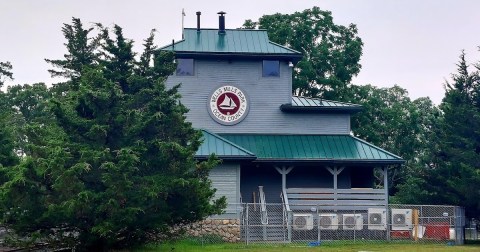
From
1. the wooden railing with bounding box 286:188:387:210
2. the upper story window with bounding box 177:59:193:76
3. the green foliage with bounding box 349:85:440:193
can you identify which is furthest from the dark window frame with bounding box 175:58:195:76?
the green foliage with bounding box 349:85:440:193

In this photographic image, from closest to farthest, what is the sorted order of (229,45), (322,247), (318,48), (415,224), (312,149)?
(322,247) → (415,224) → (312,149) → (229,45) → (318,48)

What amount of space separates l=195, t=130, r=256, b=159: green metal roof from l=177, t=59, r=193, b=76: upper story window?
418 cm

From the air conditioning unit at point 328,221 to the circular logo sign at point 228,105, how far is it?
321 inches

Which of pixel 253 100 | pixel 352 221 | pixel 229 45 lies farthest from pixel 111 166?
pixel 229 45

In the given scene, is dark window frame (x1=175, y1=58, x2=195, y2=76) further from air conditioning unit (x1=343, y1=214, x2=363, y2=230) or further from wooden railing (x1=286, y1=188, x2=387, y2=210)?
air conditioning unit (x1=343, y1=214, x2=363, y2=230)

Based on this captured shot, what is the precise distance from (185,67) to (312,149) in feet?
24.5

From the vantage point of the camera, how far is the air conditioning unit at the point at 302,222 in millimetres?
34312

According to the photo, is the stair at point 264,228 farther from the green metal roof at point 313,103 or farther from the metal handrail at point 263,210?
the green metal roof at point 313,103

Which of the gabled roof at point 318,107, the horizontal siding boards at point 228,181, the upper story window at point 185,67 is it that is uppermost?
the upper story window at point 185,67

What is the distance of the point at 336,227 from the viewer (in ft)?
113

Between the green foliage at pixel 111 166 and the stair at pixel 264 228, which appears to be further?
the stair at pixel 264 228

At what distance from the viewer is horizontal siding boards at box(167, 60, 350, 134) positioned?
134 feet

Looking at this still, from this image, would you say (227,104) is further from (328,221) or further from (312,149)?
(328,221)

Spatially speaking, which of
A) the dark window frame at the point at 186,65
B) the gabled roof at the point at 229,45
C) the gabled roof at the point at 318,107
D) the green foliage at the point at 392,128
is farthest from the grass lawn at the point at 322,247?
the green foliage at the point at 392,128
